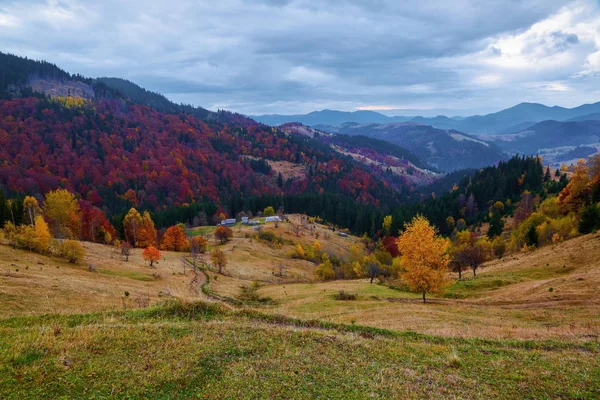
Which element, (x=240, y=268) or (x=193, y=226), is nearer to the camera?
(x=240, y=268)

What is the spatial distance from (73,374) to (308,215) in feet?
608

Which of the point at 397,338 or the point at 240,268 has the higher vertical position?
the point at 397,338

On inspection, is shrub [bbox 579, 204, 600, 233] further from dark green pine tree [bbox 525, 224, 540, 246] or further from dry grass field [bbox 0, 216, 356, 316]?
dry grass field [bbox 0, 216, 356, 316]

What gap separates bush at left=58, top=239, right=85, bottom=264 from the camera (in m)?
55.2

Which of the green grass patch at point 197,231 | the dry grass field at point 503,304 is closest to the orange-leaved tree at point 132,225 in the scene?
the green grass patch at point 197,231

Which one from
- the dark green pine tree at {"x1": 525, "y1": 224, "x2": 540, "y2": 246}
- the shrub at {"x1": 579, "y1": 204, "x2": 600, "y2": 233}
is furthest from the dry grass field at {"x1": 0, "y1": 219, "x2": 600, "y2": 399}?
the dark green pine tree at {"x1": 525, "y1": 224, "x2": 540, "y2": 246}

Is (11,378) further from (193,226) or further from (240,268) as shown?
(193,226)

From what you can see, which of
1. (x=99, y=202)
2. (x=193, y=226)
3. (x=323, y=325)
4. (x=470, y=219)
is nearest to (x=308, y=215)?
(x=193, y=226)

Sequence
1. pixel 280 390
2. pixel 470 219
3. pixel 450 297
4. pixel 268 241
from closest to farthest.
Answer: pixel 280 390 < pixel 450 297 < pixel 268 241 < pixel 470 219

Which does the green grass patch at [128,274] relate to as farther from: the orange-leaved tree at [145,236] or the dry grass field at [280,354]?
the orange-leaved tree at [145,236]

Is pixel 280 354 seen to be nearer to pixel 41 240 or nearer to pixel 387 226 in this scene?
pixel 41 240

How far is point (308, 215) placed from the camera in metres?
196

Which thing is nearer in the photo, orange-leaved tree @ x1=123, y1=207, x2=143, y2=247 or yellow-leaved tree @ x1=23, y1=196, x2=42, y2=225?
Result: yellow-leaved tree @ x1=23, y1=196, x2=42, y2=225

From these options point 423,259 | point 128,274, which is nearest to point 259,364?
point 423,259
